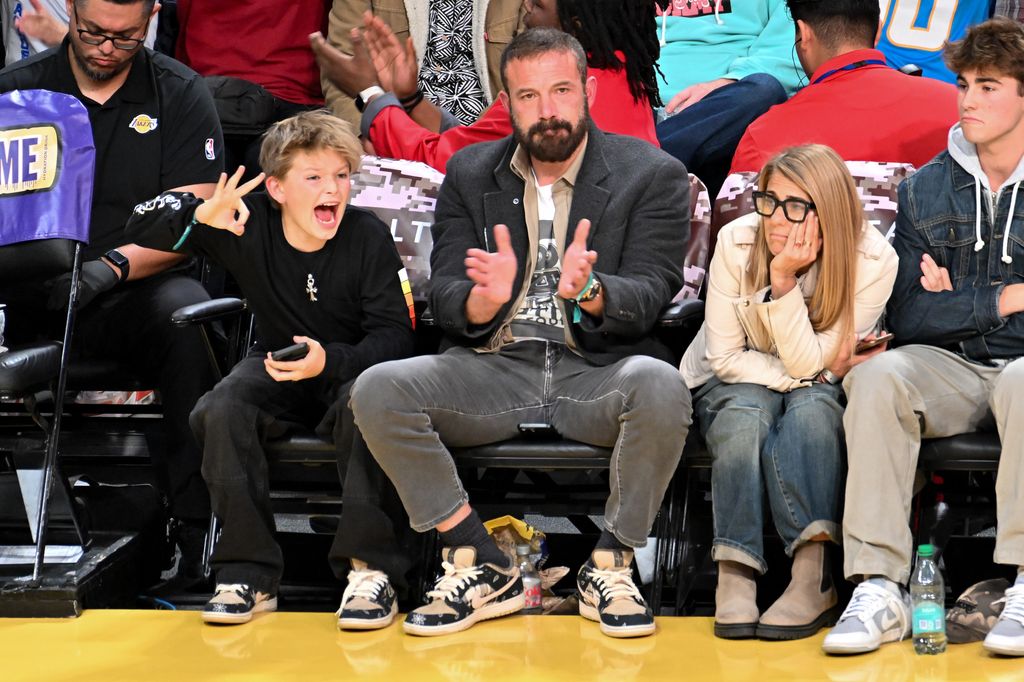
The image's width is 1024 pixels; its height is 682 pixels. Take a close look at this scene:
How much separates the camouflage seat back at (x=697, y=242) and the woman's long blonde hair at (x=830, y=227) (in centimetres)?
46

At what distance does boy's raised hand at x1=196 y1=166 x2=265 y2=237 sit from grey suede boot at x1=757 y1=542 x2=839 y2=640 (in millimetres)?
1670

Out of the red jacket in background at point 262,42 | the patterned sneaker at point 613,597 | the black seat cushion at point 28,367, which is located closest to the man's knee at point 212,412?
the black seat cushion at point 28,367

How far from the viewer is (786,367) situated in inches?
139

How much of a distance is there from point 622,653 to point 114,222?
86.6 inches

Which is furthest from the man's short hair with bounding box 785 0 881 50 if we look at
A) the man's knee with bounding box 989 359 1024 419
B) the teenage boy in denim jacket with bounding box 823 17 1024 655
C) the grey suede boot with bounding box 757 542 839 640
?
the grey suede boot with bounding box 757 542 839 640

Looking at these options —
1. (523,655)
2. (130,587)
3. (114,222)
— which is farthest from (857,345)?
(114,222)

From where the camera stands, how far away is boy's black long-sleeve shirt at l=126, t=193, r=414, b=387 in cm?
378

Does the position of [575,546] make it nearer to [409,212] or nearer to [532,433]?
[532,433]

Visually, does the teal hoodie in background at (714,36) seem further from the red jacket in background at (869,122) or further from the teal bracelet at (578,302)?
the teal bracelet at (578,302)

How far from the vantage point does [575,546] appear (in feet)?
13.6

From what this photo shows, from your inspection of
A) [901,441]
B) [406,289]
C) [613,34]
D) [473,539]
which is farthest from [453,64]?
[901,441]

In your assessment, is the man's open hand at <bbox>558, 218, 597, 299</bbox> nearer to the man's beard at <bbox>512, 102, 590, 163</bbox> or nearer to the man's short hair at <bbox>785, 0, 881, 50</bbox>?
the man's beard at <bbox>512, 102, 590, 163</bbox>

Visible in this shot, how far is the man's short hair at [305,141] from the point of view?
3768mm

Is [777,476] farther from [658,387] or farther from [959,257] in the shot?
[959,257]
